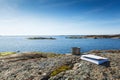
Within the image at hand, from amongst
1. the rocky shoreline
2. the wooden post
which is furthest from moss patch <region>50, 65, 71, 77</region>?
the wooden post

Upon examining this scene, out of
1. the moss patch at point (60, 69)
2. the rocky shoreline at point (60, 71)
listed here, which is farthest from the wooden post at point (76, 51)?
the moss patch at point (60, 69)

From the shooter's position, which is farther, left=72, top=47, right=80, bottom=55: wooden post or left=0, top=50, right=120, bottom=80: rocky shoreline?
left=72, top=47, right=80, bottom=55: wooden post

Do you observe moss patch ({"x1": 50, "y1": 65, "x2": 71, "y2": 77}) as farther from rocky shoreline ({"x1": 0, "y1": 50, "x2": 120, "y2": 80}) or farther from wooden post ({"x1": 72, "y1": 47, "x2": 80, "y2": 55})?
wooden post ({"x1": 72, "y1": 47, "x2": 80, "y2": 55})

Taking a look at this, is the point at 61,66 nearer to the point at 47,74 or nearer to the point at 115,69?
the point at 47,74

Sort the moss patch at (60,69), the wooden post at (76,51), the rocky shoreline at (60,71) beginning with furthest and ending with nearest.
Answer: the wooden post at (76,51) < the moss patch at (60,69) < the rocky shoreline at (60,71)

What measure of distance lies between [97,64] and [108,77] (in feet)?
6.67

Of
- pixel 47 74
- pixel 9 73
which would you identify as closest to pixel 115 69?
pixel 47 74

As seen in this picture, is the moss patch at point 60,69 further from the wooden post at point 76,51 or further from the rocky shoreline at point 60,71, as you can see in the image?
the wooden post at point 76,51

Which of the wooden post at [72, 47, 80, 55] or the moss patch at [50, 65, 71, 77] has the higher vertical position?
the wooden post at [72, 47, 80, 55]

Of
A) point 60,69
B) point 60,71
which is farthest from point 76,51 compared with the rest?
point 60,71

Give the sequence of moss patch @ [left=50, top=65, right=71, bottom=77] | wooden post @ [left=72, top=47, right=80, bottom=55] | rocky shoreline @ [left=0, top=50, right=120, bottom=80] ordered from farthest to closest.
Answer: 1. wooden post @ [left=72, top=47, right=80, bottom=55]
2. moss patch @ [left=50, top=65, right=71, bottom=77]
3. rocky shoreline @ [left=0, top=50, right=120, bottom=80]

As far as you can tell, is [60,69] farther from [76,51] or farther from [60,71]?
[76,51]

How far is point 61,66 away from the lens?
455 inches

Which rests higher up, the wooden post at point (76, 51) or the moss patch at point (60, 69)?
the wooden post at point (76, 51)
